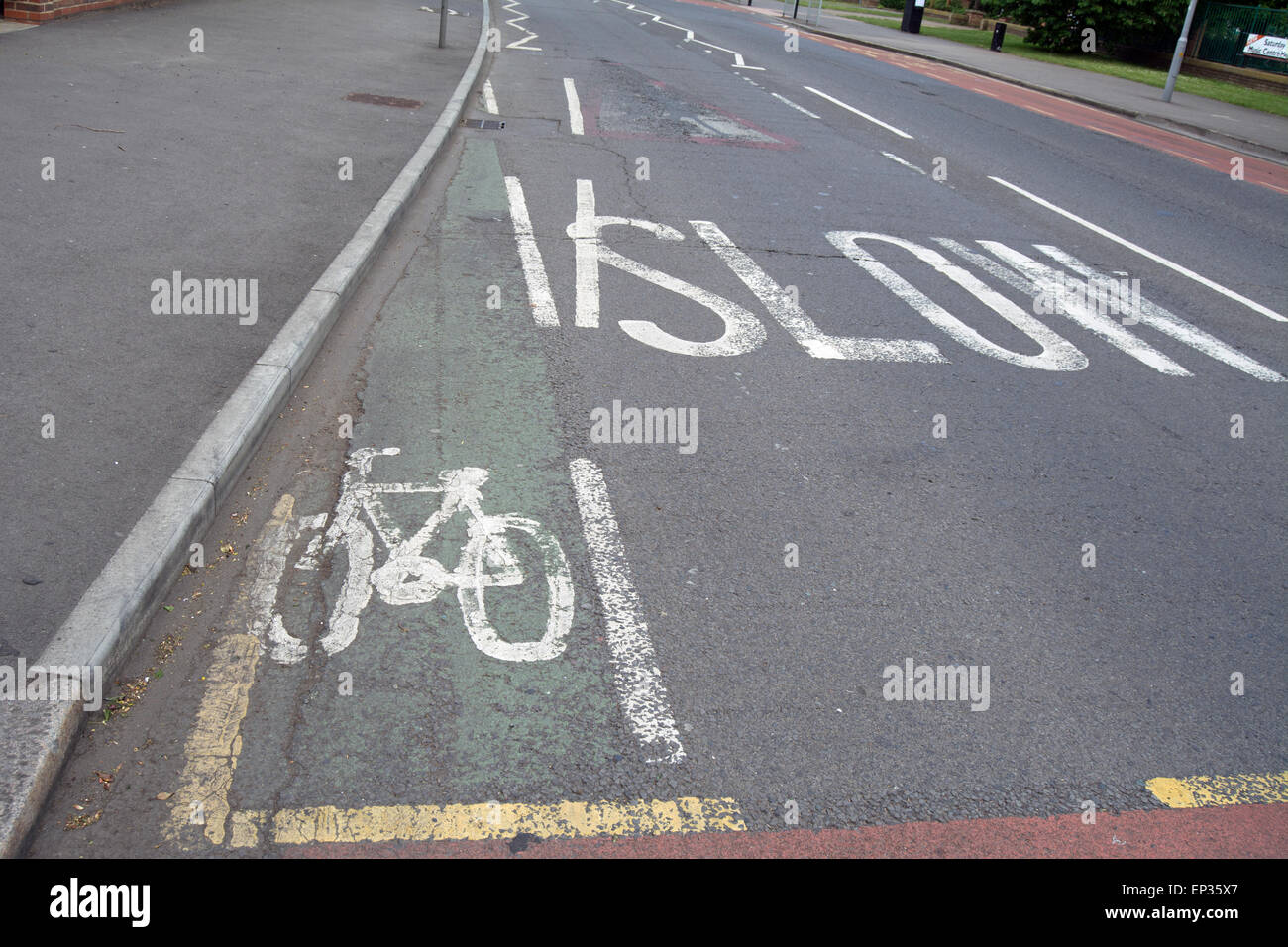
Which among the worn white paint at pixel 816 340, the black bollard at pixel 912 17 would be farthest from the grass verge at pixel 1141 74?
the worn white paint at pixel 816 340

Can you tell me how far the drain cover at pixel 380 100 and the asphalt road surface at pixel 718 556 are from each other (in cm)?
369

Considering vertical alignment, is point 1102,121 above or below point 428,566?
above

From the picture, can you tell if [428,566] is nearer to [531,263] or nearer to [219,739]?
[219,739]

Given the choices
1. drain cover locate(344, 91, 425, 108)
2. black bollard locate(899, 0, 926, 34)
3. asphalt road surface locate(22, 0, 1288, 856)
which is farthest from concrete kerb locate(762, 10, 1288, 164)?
drain cover locate(344, 91, 425, 108)

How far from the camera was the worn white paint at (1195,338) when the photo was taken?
7.33 m

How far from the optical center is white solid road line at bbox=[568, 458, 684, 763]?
3.38 metres

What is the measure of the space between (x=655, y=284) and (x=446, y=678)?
4.77 metres

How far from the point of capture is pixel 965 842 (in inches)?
120

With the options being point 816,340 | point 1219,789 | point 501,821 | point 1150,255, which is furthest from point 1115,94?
point 501,821

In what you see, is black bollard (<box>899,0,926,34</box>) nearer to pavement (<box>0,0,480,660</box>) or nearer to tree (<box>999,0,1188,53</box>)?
tree (<box>999,0,1188,53</box>)

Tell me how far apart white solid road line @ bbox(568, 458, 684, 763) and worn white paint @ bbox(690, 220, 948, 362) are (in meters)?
2.56
